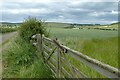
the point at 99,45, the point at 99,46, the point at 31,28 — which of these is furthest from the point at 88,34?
the point at 99,46

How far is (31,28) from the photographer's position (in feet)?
46.8

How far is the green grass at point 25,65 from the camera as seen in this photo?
25.3 ft

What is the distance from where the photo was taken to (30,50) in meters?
11.6

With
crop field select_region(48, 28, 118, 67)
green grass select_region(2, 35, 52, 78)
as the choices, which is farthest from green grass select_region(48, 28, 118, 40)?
green grass select_region(2, 35, 52, 78)

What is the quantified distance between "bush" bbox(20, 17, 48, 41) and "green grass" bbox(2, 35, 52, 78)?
1963 millimetres

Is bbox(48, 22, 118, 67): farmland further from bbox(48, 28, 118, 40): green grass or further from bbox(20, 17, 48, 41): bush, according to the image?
bbox(20, 17, 48, 41): bush

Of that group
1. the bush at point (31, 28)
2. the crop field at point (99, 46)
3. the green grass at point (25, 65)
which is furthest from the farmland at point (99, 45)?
the green grass at point (25, 65)

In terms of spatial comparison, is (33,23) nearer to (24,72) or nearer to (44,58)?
(44,58)

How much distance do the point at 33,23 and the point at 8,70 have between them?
5.25m

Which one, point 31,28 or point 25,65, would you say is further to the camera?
point 31,28

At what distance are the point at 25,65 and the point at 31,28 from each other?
497cm

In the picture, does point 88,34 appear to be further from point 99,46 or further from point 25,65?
point 25,65

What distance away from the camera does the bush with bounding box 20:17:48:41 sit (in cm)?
1411

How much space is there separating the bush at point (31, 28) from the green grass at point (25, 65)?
1963 millimetres
